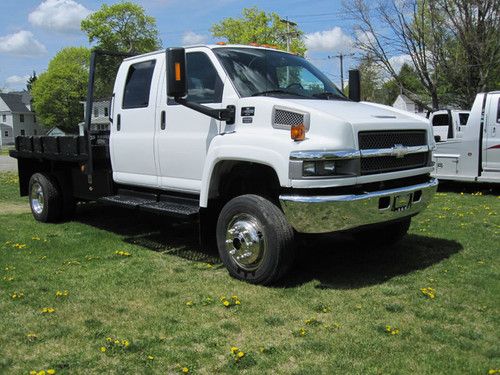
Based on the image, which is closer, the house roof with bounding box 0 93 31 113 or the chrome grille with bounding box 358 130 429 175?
the chrome grille with bounding box 358 130 429 175

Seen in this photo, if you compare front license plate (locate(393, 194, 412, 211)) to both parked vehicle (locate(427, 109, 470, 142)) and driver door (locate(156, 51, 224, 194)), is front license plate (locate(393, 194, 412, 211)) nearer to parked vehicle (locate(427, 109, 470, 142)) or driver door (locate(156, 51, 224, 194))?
driver door (locate(156, 51, 224, 194))

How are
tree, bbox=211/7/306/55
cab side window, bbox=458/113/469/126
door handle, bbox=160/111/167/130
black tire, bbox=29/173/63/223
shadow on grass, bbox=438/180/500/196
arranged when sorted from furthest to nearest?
tree, bbox=211/7/306/55 → cab side window, bbox=458/113/469/126 → shadow on grass, bbox=438/180/500/196 → black tire, bbox=29/173/63/223 → door handle, bbox=160/111/167/130

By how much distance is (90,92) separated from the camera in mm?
7594

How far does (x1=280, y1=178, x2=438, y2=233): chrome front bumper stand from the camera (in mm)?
4758

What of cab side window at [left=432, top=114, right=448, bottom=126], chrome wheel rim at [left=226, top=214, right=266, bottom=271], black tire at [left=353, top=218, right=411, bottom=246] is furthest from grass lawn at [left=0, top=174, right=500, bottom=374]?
cab side window at [left=432, top=114, right=448, bottom=126]

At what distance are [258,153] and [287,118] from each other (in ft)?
1.34

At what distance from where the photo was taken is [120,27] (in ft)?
233

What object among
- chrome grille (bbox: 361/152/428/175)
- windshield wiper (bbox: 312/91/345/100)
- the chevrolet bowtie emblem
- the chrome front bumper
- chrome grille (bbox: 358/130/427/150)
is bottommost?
the chrome front bumper

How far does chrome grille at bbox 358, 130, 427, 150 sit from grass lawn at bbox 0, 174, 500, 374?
1299 mm

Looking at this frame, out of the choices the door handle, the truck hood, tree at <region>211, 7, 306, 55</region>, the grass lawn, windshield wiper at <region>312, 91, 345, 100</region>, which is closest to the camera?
the grass lawn

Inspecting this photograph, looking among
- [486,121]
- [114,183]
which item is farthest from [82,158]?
[486,121]

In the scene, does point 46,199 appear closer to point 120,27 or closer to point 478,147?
point 478,147

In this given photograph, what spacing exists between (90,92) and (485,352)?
5869 mm

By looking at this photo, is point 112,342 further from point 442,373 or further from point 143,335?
point 442,373
